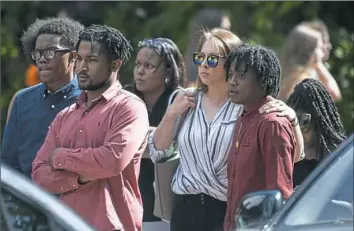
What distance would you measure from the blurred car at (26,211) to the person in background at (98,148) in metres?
1.69

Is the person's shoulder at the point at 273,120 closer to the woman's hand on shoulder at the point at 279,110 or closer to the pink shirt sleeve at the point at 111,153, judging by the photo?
the woman's hand on shoulder at the point at 279,110

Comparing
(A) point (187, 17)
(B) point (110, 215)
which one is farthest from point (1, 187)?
(A) point (187, 17)

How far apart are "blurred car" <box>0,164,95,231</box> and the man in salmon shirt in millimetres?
1757

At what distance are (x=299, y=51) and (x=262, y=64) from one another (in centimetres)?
278

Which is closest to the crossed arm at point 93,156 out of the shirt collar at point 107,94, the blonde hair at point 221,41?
the shirt collar at point 107,94

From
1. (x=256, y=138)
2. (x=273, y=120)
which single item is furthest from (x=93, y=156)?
(x=273, y=120)

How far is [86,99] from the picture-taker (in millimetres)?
6652

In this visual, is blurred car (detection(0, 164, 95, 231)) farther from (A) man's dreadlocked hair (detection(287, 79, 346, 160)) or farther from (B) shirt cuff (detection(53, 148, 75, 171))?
(A) man's dreadlocked hair (detection(287, 79, 346, 160))

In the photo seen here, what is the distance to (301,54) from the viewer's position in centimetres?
915

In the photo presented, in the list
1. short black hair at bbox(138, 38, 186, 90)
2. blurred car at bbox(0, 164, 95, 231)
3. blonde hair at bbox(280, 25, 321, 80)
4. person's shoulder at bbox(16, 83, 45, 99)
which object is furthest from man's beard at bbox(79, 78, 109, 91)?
blonde hair at bbox(280, 25, 321, 80)

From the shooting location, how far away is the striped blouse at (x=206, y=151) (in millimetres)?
6621

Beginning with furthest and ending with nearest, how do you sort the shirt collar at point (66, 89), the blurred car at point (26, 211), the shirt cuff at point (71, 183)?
1. the shirt collar at point (66, 89)
2. the shirt cuff at point (71, 183)
3. the blurred car at point (26, 211)

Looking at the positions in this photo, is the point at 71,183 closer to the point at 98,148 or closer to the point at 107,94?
the point at 98,148

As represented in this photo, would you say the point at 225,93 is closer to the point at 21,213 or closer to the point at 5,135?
the point at 5,135
